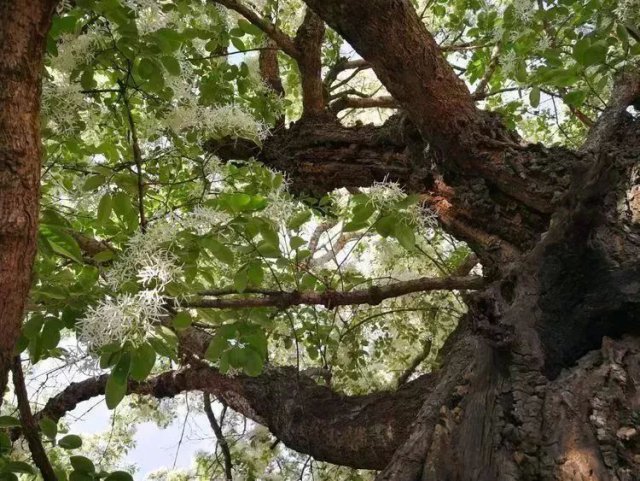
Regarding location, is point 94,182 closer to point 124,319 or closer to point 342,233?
point 124,319

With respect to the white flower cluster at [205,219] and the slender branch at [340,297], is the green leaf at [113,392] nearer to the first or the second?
the slender branch at [340,297]

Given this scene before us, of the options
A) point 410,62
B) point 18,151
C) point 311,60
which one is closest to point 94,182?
point 18,151

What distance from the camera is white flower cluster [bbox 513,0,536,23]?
9.51 feet

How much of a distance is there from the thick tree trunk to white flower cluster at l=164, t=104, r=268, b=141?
1.09 m

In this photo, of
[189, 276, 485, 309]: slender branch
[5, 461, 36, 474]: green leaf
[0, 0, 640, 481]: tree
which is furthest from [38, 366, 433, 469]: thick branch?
[5, 461, 36, 474]: green leaf

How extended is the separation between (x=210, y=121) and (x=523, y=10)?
1.71m

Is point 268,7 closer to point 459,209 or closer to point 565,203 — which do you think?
point 459,209

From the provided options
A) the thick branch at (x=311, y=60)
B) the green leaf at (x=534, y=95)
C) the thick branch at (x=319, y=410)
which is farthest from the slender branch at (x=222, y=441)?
the green leaf at (x=534, y=95)

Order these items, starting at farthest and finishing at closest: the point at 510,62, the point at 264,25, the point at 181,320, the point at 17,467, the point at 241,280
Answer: the point at 510,62 < the point at 264,25 < the point at 241,280 < the point at 181,320 < the point at 17,467

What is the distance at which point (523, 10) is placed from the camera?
295 centimetres

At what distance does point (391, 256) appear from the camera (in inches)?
140

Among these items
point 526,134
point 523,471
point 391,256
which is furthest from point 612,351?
point 526,134

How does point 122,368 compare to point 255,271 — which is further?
point 255,271

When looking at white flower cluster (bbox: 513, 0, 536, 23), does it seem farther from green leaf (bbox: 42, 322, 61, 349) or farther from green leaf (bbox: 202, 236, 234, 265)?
green leaf (bbox: 42, 322, 61, 349)
